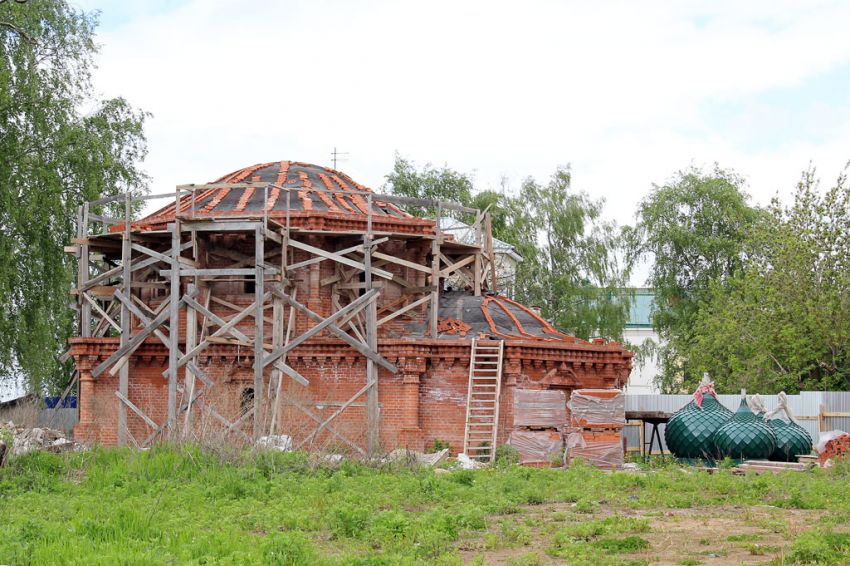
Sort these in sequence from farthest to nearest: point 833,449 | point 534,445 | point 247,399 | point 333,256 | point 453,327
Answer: point 453,327, point 247,399, point 333,256, point 534,445, point 833,449

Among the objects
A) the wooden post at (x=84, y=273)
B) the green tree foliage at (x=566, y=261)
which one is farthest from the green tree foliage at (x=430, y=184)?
the wooden post at (x=84, y=273)

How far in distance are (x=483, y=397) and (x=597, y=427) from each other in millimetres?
2774

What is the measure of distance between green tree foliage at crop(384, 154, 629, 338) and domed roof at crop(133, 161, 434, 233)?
52.1 ft

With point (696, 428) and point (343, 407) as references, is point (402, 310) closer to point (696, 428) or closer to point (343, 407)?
point (343, 407)

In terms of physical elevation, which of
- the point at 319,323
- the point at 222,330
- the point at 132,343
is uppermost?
the point at 319,323

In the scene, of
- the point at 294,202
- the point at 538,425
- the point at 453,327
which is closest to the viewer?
the point at 538,425

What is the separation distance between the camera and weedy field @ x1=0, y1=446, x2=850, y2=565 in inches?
465

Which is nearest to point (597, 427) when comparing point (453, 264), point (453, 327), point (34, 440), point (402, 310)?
point (453, 327)

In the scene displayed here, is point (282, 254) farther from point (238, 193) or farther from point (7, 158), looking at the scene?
point (7, 158)

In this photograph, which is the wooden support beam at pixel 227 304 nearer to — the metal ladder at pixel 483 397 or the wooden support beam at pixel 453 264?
the wooden support beam at pixel 453 264

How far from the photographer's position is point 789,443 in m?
24.0

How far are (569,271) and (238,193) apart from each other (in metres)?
20.2

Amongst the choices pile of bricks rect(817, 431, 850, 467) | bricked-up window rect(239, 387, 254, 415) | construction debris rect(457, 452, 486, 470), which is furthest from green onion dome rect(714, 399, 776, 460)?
bricked-up window rect(239, 387, 254, 415)

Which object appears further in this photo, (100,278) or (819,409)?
(819,409)
